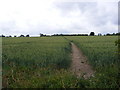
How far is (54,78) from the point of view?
19.1ft

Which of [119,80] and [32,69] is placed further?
[32,69]

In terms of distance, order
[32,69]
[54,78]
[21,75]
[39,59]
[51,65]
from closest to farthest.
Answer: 1. [54,78]
2. [21,75]
3. [32,69]
4. [51,65]
5. [39,59]

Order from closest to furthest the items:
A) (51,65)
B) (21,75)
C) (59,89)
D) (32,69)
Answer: (59,89) → (21,75) → (32,69) → (51,65)

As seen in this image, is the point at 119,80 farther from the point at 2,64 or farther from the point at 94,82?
the point at 2,64

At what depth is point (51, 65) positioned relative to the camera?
860cm

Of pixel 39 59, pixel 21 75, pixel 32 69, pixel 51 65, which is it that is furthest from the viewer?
pixel 39 59

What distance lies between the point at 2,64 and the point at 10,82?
121 inches

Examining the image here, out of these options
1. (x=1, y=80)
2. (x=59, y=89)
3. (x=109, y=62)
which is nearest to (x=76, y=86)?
(x=59, y=89)

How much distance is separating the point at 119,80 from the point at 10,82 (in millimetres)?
4222

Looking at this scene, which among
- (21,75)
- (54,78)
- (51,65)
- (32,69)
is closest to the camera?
(54,78)

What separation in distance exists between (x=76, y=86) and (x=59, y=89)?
64 centimetres

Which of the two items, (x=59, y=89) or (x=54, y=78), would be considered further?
(x=54, y=78)

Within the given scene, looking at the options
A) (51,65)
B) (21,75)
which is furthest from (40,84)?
(51,65)

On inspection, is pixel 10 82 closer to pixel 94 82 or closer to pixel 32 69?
pixel 32 69
